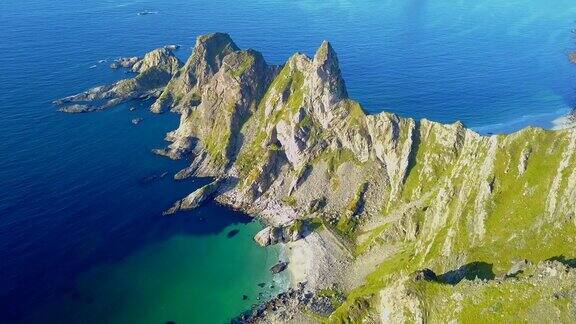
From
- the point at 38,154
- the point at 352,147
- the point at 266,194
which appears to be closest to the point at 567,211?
the point at 352,147

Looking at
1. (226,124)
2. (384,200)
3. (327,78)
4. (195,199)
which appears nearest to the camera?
(384,200)

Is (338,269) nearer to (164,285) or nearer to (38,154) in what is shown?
(164,285)

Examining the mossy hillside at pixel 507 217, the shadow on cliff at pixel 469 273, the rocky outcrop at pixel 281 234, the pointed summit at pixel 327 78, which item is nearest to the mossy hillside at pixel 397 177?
the mossy hillside at pixel 507 217

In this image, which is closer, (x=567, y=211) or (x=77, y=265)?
(x=567, y=211)

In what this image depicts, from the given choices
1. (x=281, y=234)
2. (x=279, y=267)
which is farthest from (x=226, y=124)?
(x=279, y=267)

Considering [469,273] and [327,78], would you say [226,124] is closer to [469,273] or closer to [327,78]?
[327,78]

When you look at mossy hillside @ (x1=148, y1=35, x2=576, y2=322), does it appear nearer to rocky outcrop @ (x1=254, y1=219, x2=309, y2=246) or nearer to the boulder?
rocky outcrop @ (x1=254, y1=219, x2=309, y2=246)

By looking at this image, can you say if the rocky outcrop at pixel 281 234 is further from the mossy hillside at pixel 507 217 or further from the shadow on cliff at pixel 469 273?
the shadow on cliff at pixel 469 273

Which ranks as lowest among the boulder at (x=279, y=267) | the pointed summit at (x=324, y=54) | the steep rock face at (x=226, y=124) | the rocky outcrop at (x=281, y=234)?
the boulder at (x=279, y=267)

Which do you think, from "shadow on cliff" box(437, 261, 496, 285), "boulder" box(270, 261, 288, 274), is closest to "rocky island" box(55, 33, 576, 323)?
"shadow on cliff" box(437, 261, 496, 285)
